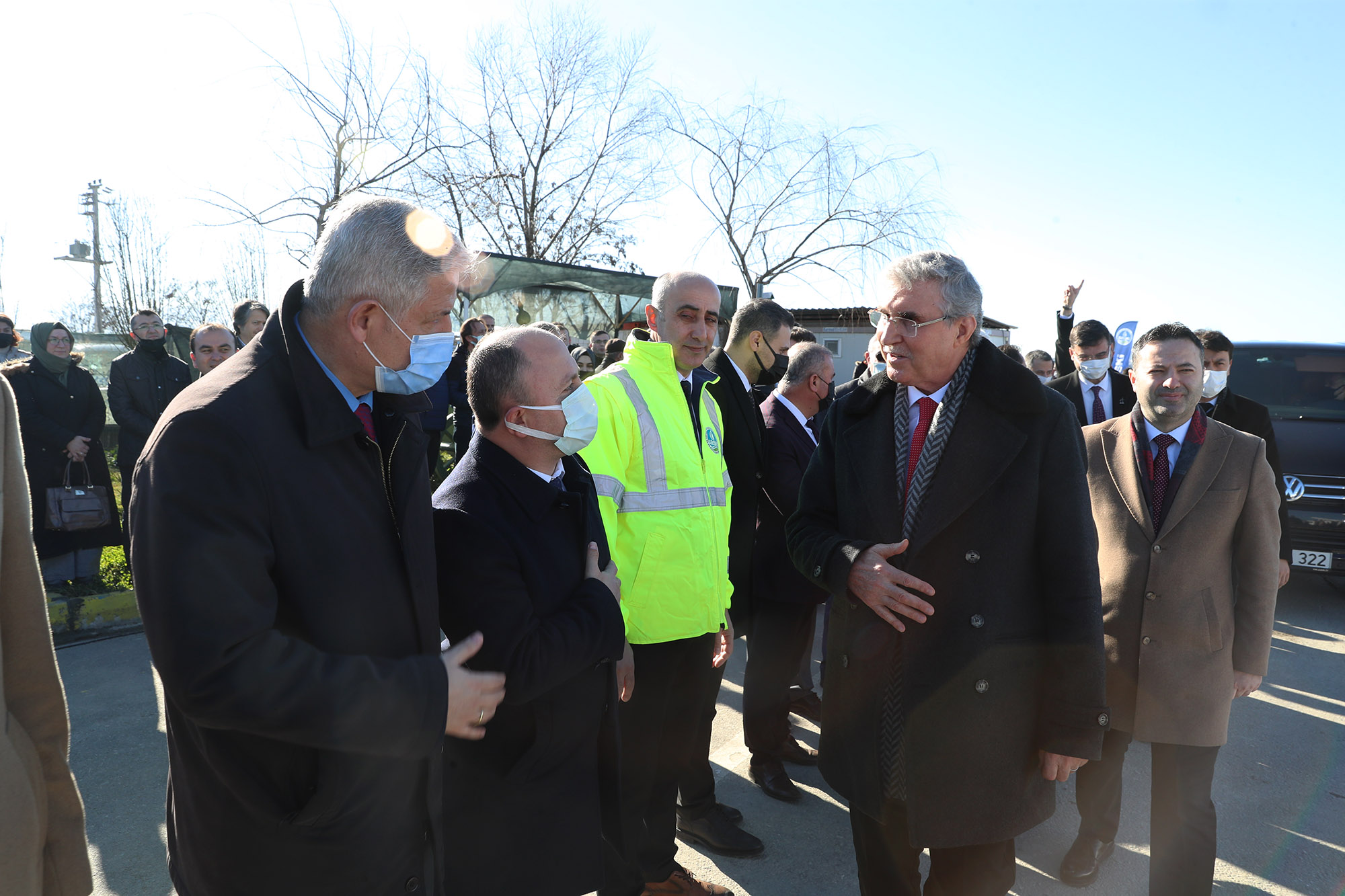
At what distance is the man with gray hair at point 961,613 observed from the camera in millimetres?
2170

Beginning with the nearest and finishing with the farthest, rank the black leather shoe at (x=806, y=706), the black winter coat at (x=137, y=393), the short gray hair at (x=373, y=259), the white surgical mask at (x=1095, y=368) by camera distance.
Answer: the short gray hair at (x=373, y=259), the black leather shoe at (x=806, y=706), the white surgical mask at (x=1095, y=368), the black winter coat at (x=137, y=393)

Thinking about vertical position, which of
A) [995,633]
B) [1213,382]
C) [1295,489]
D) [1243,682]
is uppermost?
[1213,382]

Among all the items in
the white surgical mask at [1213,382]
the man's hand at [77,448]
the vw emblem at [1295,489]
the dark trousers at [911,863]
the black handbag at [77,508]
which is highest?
the white surgical mask at [1213,382]

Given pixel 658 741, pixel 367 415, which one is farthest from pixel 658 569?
pixel 367 415

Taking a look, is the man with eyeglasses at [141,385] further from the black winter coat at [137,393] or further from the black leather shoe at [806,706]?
the black leather shoe at [806,706]

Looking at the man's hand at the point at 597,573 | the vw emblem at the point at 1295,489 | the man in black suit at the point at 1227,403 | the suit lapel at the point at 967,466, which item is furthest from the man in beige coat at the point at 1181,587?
the vw emblem at the point at 1295,489

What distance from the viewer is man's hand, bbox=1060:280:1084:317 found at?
558cm

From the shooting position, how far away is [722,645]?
128 inches

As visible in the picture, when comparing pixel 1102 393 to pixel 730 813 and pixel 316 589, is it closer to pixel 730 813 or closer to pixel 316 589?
pixel 730 813

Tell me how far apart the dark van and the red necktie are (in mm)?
6261

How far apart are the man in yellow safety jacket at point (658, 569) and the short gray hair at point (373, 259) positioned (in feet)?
4.15

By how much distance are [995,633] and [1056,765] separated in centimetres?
41

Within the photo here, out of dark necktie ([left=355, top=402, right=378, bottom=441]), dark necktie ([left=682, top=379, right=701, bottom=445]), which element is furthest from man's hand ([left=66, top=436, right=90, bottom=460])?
dark necktie ([left=355, top=402, right=378, bottom=441])

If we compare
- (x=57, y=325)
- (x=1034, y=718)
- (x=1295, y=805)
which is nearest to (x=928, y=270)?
(x=1034, y=718)
